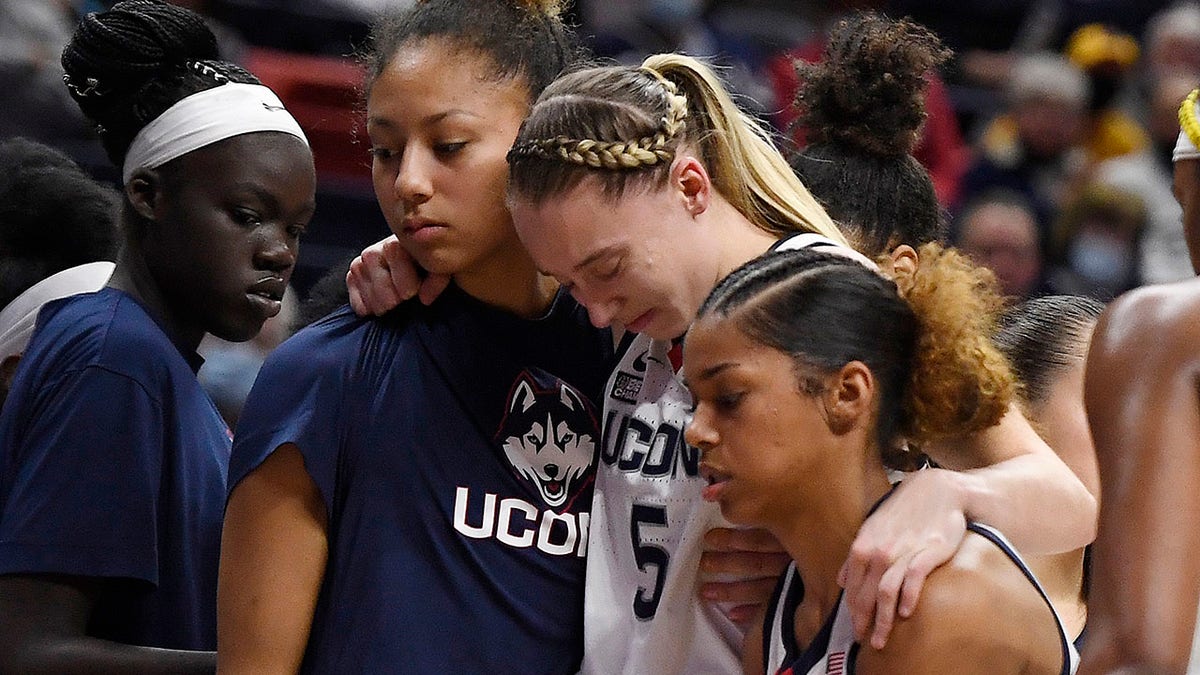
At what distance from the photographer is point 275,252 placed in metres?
2.59

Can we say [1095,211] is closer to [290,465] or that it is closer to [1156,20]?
[1156,20]

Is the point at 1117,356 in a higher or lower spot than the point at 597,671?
higher

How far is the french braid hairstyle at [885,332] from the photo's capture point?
80.5 inches

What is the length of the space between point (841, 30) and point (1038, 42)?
5.19m

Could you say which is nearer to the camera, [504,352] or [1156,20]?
[504,352]

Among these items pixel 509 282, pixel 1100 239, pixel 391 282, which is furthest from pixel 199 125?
pixel 1100 239

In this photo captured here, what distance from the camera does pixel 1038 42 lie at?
7.86 meters

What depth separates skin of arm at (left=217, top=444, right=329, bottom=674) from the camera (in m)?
2.13

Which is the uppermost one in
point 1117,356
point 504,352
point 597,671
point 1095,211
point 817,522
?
point 1117,356

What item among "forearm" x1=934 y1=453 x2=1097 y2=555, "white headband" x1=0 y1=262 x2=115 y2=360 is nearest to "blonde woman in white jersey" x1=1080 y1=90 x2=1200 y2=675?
"forearm" x1=934 y1=453 x2=1097 y2=555

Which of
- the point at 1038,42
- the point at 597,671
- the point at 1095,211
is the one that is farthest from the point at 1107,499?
the point at 1038,42

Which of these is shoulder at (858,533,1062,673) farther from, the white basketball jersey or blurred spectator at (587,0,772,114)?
blurred spectator at (587,0,772,114)

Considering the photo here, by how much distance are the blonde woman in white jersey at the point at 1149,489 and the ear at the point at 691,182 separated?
0.69 meters

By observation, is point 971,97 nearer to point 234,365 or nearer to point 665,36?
point 665,36
